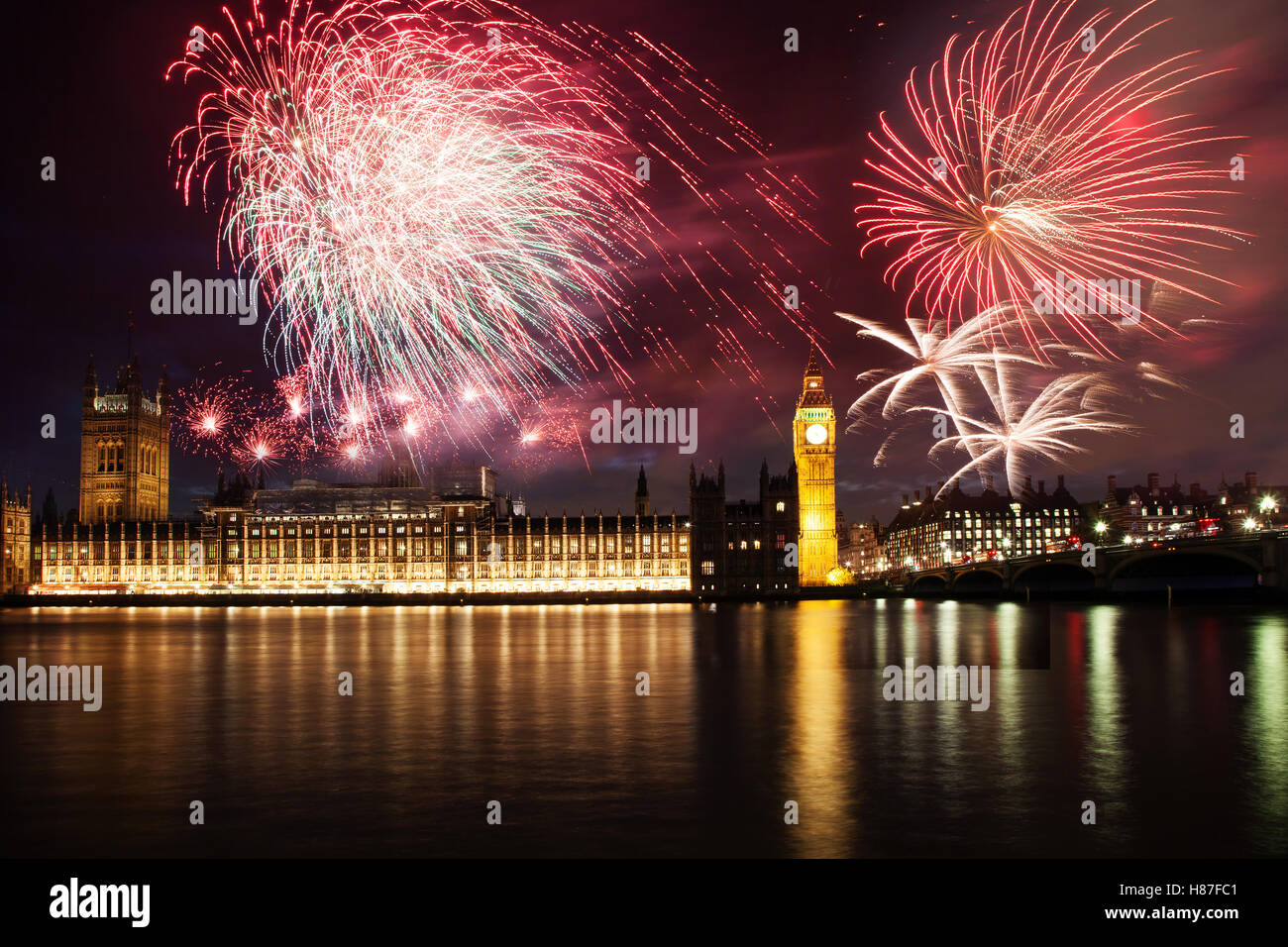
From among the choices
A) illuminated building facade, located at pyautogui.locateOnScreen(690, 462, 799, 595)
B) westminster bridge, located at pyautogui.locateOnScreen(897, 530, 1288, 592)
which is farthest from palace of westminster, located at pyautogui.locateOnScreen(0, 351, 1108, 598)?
westminster bridge, located at pyautogui.locateOnScreen(897, 530, 1288, 592)

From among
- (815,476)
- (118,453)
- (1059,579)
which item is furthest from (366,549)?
(1059,579)

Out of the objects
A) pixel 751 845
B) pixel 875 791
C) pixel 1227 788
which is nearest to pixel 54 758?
pixel 751 845

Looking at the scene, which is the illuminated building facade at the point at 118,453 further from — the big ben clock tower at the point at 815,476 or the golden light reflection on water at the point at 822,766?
the golden light reflection on water at the point at 822,766

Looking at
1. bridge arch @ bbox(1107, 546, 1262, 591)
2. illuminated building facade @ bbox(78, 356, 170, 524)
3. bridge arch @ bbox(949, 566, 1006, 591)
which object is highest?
illuminated building facade @ bbox(78, 356, 170, 524)

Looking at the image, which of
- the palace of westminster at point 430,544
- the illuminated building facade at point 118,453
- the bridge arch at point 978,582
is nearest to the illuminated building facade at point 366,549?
the palace of westminster at point 430,544

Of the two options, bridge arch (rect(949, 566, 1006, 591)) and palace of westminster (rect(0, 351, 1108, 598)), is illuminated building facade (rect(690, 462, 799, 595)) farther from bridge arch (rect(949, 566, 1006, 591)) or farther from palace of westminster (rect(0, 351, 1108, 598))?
bridge arch (rect(949, 566, 1006, 591))

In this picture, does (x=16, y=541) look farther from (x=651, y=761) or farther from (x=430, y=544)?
(x=651, y=761)
